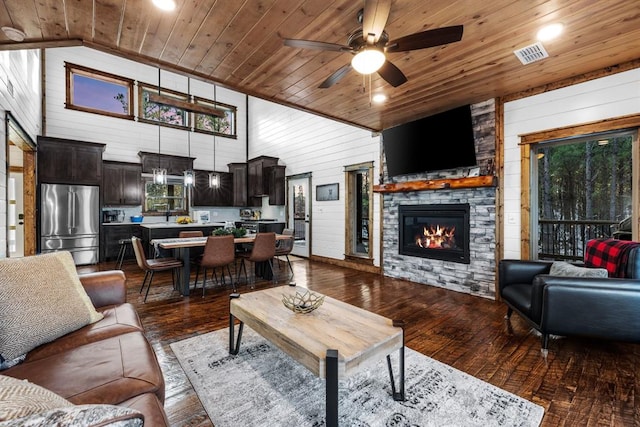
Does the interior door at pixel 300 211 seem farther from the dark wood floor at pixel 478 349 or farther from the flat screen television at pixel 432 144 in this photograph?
the dark wood floor at pixel 478 349

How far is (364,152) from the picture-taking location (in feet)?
19.3

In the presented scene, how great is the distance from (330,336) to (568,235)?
635cm

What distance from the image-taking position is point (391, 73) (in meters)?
2.64

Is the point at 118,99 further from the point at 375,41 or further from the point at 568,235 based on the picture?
the point at 568,235

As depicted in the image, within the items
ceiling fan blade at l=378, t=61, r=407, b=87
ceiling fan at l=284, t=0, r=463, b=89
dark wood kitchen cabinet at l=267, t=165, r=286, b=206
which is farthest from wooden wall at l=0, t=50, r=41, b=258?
dark wood kitchen cabinet at l=267, t=165, r=286, b=206

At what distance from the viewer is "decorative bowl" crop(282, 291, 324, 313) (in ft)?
6.91

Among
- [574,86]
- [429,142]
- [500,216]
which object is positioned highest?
[574,86]

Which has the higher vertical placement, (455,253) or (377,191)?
(377,191)

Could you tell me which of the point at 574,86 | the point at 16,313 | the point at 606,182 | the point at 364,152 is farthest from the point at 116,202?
the point at 606,182

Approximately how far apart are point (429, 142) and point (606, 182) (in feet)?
12.3

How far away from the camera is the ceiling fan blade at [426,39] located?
6.87 feet

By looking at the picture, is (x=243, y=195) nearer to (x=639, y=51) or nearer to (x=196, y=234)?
(x=196, y=234)

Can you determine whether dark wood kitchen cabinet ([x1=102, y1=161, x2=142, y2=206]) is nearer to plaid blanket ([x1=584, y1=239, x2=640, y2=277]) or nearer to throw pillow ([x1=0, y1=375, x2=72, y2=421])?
throw pillow ([x1=0, y1=375, x2=72, y2=421])

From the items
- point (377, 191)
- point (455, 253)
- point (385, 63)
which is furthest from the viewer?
point (377, 191)
